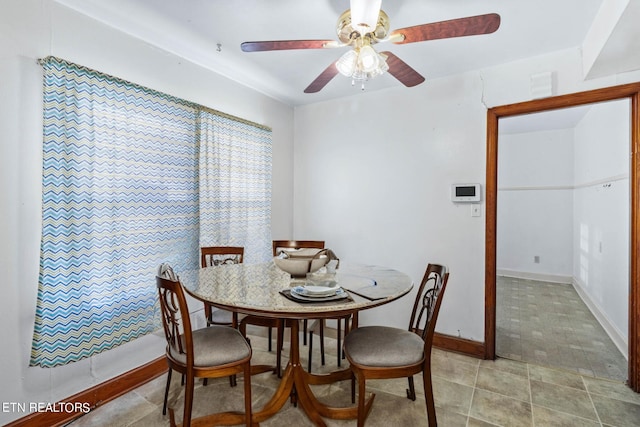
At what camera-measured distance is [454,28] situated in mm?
1387

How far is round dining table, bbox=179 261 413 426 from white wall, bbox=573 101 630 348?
240cm

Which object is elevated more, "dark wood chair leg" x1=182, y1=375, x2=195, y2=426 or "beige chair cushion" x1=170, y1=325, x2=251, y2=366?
"beige chair cushion" x1=170, y1=325, x2=251, y2=366

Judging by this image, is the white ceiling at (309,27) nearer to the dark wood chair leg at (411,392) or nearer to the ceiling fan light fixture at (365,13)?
the ceiling fan light fixture at (365,13)

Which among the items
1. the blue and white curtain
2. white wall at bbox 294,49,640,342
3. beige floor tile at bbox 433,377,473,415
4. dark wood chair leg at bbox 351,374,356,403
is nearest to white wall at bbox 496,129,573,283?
white wall at bbox 294,49,640,342

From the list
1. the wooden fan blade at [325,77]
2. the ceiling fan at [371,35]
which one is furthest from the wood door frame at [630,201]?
the wooden fan blade at [325,77]

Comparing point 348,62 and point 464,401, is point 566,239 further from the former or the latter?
point 348,62

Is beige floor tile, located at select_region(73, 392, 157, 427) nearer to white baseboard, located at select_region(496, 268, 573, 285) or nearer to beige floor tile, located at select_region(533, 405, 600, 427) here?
beige floor tile, located at select_region(533, 405, 600, 427)

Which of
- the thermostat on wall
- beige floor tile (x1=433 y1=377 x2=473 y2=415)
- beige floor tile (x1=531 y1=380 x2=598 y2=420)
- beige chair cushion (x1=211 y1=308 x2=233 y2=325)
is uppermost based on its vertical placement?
the thermostat on wall

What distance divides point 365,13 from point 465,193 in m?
1.82

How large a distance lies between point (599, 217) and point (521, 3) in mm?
3016

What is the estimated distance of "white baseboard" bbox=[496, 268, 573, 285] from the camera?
16.2 feet

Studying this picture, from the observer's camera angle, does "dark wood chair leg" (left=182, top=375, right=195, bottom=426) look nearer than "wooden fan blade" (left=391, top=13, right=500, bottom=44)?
No

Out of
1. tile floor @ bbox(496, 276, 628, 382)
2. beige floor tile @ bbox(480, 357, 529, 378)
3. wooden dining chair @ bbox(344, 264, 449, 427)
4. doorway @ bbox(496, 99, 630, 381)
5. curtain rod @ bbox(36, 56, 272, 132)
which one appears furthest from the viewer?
doorway @ bbox(496, 99, 630, 381)

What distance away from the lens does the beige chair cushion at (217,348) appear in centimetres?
156
